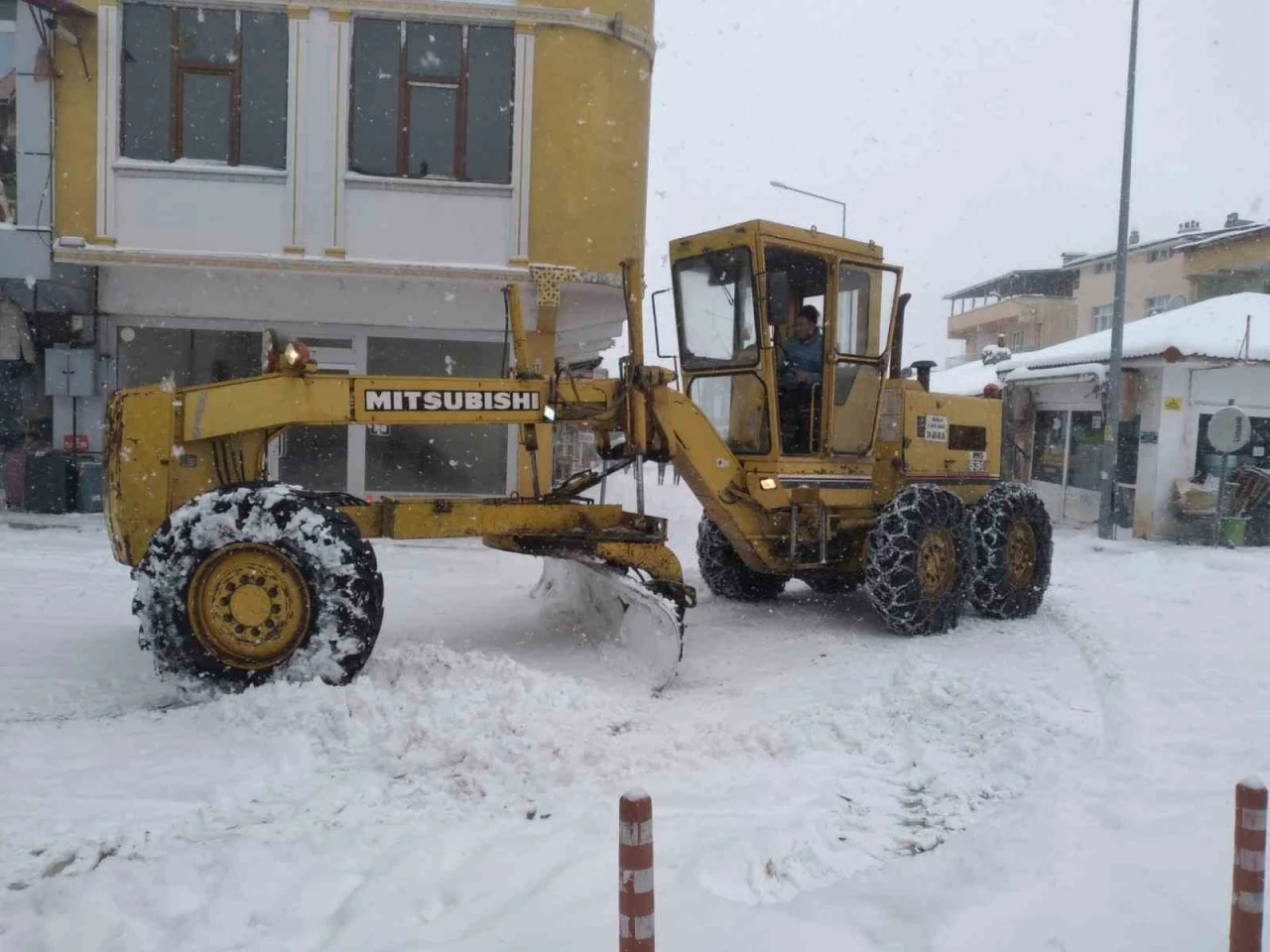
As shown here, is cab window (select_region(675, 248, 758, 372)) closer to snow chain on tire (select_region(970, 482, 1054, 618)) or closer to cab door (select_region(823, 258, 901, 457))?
cab door (select_region(823, 258, 901, 457))

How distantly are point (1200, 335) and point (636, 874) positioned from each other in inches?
623

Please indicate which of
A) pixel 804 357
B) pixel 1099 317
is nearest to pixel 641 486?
pixel 804 357

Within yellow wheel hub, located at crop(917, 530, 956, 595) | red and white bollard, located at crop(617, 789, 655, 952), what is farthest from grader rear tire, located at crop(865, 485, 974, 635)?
red and white bollard, located at crop(617, 789, 655, 952)

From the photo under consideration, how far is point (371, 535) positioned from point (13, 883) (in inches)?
113

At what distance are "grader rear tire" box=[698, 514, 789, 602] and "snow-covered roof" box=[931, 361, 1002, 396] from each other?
1438 centimetres

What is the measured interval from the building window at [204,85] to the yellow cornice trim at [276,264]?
3.93ft

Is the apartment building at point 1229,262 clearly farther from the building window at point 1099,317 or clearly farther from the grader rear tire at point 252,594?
the grader rear tire at point 252,594

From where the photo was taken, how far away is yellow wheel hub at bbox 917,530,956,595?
25.8 ft

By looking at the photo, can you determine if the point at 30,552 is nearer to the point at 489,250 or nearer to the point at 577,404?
the point at 489,250

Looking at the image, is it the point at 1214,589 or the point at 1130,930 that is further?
the point at 1214,589

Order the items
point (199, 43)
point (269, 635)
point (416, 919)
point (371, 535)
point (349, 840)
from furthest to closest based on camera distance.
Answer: point (199, 43) < point (371, 535) < point (269, 635) < point (349, 840) < point (416, 919)

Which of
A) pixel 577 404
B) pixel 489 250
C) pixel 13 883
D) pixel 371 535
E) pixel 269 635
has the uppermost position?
pixel 489 250

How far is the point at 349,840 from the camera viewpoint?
389cm

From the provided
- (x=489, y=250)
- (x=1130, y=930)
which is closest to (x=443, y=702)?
(x=1130, y=930)
